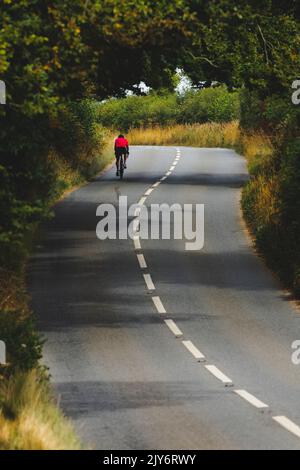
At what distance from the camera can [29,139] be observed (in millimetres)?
16984

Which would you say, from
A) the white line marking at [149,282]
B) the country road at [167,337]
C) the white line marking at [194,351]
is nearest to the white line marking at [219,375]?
the country road at [167,337]

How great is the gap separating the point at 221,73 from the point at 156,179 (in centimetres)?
2104

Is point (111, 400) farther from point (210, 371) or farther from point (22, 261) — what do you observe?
point (22, 261)

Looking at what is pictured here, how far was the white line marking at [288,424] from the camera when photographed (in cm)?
1308

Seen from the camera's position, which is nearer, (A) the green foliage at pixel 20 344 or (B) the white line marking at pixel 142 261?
(A) the green foliage at pixel 20 344

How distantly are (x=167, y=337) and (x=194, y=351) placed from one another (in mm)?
1364


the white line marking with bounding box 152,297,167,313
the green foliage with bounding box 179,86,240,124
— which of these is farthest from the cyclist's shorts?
the green foliage with bounding box 179,86,240,124

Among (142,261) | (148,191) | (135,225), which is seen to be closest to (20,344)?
(142,261)

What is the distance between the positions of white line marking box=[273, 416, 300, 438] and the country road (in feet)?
0.07

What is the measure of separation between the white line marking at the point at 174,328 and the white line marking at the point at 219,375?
2.85 m

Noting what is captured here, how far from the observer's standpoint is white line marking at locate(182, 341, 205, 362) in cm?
1894

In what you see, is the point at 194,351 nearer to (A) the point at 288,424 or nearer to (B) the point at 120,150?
(A) the point at 288,424

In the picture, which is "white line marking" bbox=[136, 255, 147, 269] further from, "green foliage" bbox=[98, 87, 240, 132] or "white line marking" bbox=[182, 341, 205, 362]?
"green foliage" bbox=[98, 87, 240, 132]

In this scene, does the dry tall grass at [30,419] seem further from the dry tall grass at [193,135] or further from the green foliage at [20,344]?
the dry tall grass at [193,135]
